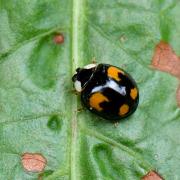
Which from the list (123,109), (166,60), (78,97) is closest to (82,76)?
(78,97)

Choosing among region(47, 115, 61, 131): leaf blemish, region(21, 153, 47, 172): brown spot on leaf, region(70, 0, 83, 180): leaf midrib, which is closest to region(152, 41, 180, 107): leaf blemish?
region(70, 0, 83, 180): leaf midrib

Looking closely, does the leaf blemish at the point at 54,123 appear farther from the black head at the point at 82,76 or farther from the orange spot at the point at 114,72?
the orange spot at the point at 114,72

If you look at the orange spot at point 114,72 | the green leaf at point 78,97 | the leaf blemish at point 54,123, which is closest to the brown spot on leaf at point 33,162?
the green leaf at point 78,97

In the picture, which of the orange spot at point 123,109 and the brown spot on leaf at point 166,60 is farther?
the brown spot on leaf at point 166,60

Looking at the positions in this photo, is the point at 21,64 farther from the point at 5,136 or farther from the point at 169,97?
the point at 169,97

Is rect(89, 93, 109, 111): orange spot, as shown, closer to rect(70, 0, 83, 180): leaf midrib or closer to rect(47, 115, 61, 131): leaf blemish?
rect(70, 0, 83, 180): leaf midrib

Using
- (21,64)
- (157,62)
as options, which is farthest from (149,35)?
(21,64)
